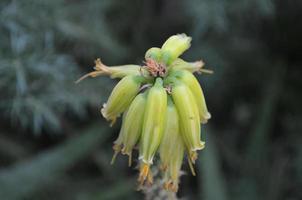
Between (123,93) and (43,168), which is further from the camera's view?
(43,168)

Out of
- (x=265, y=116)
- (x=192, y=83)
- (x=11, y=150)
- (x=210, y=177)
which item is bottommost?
(x=192, y=83)

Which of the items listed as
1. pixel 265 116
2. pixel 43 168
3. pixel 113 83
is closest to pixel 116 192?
pixel 43 168

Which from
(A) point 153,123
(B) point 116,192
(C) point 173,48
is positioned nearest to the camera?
(A) point 153,123

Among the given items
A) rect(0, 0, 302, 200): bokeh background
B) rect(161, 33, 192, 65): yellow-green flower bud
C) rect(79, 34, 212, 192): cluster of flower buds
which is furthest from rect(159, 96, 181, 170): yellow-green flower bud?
rect(0, 0, 302, 200): bokeh background

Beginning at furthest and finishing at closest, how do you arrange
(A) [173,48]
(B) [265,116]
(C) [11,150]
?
(C) [11,150], (B) [265,116], (A) [173,48]

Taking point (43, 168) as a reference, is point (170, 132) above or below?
below

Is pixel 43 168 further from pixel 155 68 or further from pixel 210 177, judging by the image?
pixel 155 68

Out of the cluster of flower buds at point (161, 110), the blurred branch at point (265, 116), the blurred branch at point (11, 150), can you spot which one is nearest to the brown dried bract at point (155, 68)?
the cluster of flower buds at point (161, 110)

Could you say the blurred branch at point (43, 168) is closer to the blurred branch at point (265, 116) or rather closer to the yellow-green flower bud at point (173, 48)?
the blurred branch at point (265, 116)
